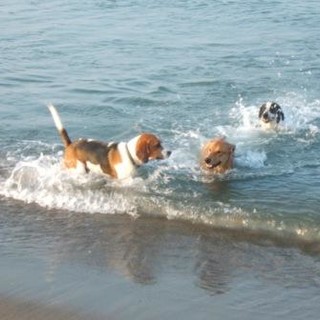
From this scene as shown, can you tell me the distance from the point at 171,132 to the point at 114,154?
7.77ft

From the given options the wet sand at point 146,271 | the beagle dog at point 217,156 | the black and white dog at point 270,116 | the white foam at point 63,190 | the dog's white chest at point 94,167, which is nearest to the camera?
the wet sand at point 146,271

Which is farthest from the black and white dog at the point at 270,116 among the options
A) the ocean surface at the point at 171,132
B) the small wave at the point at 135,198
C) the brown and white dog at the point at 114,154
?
the brown and white dog at the point at 114,154

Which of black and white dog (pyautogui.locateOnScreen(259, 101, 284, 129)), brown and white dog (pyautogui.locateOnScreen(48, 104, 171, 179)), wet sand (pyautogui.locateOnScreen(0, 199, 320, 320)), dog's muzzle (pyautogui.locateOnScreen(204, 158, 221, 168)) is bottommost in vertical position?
wet sand (pyautogui.locateOnScreen(0, 199, 320, 320))

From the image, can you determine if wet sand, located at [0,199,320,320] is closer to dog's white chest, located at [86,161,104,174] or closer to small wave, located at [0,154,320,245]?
small wave, located at [0,154,320,245]

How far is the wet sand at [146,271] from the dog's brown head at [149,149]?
848mm

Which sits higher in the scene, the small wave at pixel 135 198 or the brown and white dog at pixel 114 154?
the brown and white dog at pixel 114 154

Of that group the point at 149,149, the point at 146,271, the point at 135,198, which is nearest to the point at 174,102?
the point at 149,149

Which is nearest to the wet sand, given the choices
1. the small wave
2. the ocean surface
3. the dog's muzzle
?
the ocean surface

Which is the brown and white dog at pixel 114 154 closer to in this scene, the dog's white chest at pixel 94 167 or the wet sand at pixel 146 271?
the dog's white chest at pixel 94 167

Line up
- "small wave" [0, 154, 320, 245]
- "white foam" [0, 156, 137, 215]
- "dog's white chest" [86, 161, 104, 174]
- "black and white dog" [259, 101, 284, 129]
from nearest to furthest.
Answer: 1. "small wave" [0, 154, 320, 245]
2. "white foam" [0, 156, 137, 215]
3. "dog's white chest" [86, 161, 104, 174]
4. "black and white dog" [259, 101, 284, 129]

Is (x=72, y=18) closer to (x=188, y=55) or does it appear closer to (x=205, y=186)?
(x=188, y=55)

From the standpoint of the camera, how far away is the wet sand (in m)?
5.06

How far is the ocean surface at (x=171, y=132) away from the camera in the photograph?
20.5ft

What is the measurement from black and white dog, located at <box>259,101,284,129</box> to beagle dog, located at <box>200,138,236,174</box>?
1.62 metres
